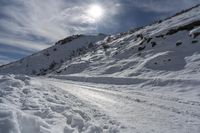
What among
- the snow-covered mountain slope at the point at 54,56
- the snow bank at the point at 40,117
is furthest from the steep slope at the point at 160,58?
the snow-covered mountain slope at the point at 54,56

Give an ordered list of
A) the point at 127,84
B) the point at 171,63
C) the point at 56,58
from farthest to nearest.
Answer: the point at 56,58 → the point at 171,63 → the point at 127,84

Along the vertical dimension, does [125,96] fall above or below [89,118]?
above

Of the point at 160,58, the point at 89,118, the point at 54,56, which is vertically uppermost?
the point at 54,56

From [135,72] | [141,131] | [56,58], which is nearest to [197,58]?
[135,72]

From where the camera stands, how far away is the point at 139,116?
8.52m

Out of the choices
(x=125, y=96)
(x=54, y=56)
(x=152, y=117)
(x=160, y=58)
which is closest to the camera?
(x=152, y=117)

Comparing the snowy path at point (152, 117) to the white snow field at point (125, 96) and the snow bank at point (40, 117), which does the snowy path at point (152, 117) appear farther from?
the snow bank at point (40, 117)

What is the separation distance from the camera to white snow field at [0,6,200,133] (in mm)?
6918

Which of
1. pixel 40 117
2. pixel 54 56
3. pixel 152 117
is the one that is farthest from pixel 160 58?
pixel 54 56

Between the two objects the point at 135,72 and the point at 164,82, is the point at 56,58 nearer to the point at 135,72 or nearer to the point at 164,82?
the point at 135,72

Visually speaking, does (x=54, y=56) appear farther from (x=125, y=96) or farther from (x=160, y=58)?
(x=125, y=96)

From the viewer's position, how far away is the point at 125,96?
13.2 metres

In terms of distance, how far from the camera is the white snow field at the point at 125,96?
272 inches

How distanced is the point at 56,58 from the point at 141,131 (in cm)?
7255
